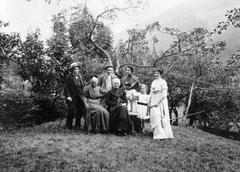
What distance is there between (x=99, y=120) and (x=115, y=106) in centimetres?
73

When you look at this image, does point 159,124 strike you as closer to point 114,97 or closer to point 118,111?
point 118,111

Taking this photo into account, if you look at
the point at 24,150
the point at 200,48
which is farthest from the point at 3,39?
the point at 200,48

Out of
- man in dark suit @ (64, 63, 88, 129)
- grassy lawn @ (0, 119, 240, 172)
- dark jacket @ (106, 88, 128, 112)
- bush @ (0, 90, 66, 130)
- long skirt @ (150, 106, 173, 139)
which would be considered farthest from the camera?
bush @ (0, 90, 66, 130)

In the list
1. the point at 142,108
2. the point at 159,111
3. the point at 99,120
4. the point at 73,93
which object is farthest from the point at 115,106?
the point at 73,93

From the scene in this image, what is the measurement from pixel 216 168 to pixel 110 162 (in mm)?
2090

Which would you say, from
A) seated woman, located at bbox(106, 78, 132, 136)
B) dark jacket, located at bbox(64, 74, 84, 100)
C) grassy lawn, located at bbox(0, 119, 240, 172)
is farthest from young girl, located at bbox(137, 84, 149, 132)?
dark jacket, located at bbox(64, 74, 84, 100)

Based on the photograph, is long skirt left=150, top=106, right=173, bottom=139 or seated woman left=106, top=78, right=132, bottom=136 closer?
long skirt left=150, top=106, right=173, bottom=139

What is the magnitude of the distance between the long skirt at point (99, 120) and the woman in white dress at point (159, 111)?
1397mm

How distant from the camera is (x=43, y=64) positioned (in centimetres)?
993

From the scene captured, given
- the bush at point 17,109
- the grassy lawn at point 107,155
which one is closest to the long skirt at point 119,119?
the grassy lawn at point 107,155

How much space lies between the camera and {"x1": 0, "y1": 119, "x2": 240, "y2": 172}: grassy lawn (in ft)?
12.8

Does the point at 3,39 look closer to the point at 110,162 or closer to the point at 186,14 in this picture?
the point at 110,162

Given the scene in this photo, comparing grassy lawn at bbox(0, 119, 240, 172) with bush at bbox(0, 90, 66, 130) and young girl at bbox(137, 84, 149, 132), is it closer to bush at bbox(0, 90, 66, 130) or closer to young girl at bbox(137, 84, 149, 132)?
young girl at bbox(137, 84, 149, 132)

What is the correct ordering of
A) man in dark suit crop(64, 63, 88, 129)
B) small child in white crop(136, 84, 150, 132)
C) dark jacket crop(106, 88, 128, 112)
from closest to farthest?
dark jacket crop(106, 88, 128, 112) < man in dark suit crop(64, 63, 88, 129) < small child in white crop(136, 84, 150, 132)
